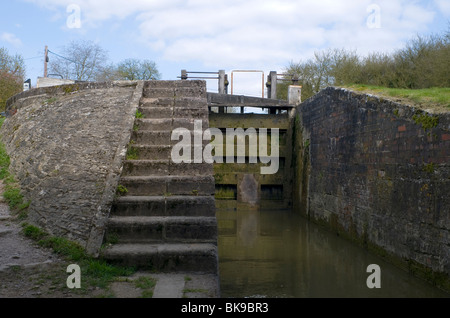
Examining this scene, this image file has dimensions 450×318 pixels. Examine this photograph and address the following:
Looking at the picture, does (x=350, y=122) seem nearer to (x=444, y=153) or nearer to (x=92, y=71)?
(x=444, y=153)

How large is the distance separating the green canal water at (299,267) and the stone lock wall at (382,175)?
282 millimetres

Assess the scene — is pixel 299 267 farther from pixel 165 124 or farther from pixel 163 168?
pixel 165 124

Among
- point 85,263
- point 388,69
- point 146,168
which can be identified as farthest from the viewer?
point 388,69

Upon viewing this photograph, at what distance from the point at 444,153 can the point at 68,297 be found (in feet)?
13.0

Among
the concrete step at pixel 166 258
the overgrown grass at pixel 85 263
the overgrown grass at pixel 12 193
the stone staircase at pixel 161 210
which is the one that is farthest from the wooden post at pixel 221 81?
the concrete step at pixel 166 258

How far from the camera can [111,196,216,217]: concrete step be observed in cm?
427

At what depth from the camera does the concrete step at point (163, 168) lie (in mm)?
4941

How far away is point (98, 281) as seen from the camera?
3.23m

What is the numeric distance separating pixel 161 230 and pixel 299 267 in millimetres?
2427

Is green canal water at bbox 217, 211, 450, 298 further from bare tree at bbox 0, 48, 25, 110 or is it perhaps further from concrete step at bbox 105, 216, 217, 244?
bare tree at bbox 0, 48, 25, 110

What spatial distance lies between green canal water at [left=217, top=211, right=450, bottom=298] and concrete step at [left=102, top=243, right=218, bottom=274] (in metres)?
0.82

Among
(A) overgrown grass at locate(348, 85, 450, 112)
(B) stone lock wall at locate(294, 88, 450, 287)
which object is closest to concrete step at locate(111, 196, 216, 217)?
(B) stone lock wall at locate(294, 88, 450, 287)

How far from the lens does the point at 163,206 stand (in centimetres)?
432

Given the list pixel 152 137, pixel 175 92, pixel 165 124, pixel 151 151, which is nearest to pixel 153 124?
pixel 165 124
